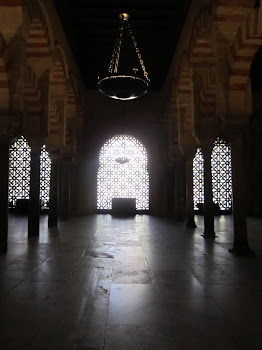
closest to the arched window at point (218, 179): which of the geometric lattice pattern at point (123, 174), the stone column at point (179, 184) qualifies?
the geometric lattice pattern at point (123, 174)

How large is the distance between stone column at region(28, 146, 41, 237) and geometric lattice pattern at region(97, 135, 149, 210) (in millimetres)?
7253

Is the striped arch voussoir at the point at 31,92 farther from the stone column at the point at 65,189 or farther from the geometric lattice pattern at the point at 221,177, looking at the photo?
the geometric lattice pattern at the point at 221,177

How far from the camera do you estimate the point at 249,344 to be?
1.94 metres

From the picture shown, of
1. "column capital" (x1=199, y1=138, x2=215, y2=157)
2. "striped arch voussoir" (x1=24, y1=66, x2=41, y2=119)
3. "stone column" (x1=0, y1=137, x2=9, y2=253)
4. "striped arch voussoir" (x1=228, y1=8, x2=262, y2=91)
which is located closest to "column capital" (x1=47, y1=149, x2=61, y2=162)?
"striped arch voussoir" (x1=24, y1=66, x2=41, y2=119)

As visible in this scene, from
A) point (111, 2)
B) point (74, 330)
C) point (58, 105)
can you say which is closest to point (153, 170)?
point (58, 105)

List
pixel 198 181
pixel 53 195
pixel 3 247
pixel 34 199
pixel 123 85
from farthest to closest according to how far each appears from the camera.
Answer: pixel 198 181 < pixel 53 195 < pixel 34 199 < pixel 123 85 < pixel 3 247

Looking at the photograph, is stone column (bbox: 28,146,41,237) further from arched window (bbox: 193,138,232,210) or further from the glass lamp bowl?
arched window (bbox: 193,138,232,210)

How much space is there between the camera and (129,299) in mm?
2754

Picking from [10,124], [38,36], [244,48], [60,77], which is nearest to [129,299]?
[10,124]

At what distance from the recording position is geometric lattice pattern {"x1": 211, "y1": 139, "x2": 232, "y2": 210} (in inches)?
557

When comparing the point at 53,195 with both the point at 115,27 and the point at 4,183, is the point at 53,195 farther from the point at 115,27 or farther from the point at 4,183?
the point at 115,27

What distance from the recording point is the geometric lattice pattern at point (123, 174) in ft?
46.9

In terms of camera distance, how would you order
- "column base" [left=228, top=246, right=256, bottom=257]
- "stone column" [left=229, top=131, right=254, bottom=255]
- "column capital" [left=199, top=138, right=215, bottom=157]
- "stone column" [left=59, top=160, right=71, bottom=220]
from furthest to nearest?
"stone column" [left=59, top=160, right=71, bottom=220]
"column capital" [left=199, top=138, right=215, bottom=157]
"stone column" [left=229, top=131, right=254, bottom=255]
"column base" [left=228, top=246, right=256, bottom=257]

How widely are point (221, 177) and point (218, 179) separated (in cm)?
17
